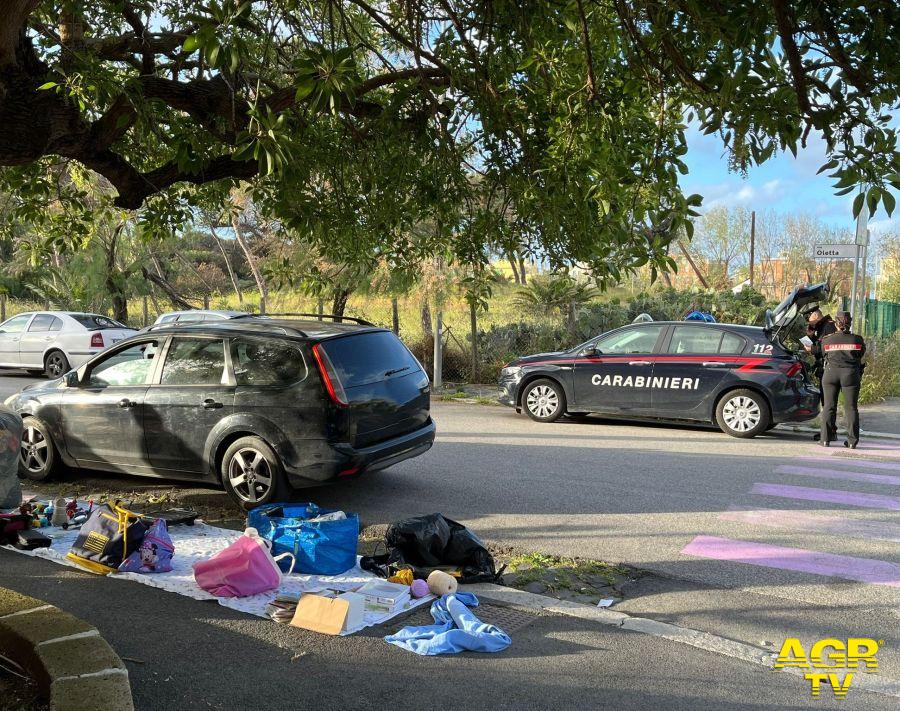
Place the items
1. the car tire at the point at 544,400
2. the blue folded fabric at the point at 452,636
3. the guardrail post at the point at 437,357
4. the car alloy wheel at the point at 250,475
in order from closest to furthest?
the blue folded fabric at the point at 452,636
the car alloy wheel at the point at 250,475
the car tire at the point at 544,400
the guardrail post at the point at 437,357

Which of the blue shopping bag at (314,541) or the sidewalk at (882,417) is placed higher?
the sidewalk at (882,417)

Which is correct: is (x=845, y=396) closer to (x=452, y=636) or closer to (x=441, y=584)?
(x=441, y=584)

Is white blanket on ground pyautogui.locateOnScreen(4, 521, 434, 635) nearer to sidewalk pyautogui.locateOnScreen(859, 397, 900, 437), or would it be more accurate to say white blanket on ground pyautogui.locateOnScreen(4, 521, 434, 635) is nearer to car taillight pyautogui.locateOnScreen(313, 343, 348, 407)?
car taillight pyautogui.locateOnScreen(313, 343, 348, 407)

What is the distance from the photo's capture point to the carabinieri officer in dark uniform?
11133 mm

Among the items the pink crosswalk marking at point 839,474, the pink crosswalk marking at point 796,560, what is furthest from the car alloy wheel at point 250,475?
the pink crosswalk marking at point 839,474

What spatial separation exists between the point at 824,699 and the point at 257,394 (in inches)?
200

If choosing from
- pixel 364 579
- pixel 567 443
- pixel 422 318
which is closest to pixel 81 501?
pixel 364 579

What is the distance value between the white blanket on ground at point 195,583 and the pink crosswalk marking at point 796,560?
98.6 inches

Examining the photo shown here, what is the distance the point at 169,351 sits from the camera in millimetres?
8031

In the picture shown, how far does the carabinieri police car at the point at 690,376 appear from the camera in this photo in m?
11.5

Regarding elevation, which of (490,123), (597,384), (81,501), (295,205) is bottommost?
(81,501)

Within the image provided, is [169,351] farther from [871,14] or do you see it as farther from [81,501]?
[871,14]

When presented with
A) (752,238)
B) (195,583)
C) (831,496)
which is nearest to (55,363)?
(195,583)

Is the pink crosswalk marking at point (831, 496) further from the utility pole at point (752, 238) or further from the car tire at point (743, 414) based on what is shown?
the utility pole at point (752, 238)
